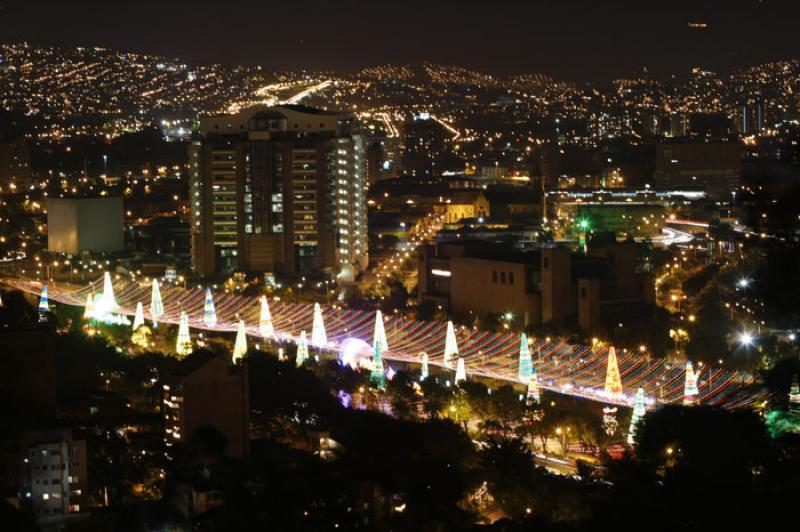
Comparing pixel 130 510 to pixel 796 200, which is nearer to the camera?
pixel 796 200

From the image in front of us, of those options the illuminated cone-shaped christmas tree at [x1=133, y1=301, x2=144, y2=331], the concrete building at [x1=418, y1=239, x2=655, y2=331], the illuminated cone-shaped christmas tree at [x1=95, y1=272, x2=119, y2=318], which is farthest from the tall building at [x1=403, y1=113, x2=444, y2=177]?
the illuminated cone-shaped christmas tree at [x1=133, y1=301, x2=144, y2=331]

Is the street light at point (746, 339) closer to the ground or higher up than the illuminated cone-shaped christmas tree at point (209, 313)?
higher up

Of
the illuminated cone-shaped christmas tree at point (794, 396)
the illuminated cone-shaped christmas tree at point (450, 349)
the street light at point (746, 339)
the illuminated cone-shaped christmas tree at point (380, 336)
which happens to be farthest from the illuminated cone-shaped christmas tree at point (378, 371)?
the illuminated cone-shaped christmas tree at point (794, 396)

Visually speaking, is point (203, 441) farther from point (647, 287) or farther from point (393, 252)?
point (393, 252)

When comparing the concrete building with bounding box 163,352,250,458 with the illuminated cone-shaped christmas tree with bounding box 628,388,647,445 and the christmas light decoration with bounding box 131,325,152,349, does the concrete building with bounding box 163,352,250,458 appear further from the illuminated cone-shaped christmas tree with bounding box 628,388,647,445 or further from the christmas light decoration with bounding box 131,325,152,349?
the christmas light decoration with bounding box 131,325,152,349

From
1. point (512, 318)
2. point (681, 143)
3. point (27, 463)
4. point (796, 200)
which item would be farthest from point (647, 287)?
point (681, 143)

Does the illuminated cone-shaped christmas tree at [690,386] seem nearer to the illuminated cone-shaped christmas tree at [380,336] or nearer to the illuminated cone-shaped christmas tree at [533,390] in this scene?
the illuminated cone-shaped christmas tree at [533,390]
